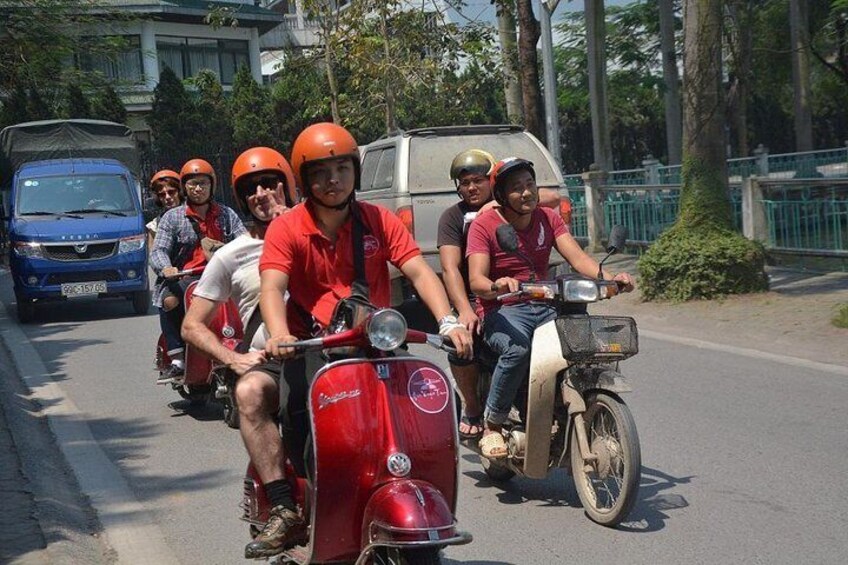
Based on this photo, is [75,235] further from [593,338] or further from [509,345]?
[593,338]

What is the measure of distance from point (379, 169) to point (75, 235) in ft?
15.5

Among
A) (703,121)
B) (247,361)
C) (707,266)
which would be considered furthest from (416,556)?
(703,121)

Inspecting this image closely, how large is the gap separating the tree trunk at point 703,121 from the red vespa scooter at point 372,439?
10.3 m

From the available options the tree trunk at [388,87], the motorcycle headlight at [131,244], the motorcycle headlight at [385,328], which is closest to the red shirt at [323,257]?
the motorcycle headlight at [385,328]

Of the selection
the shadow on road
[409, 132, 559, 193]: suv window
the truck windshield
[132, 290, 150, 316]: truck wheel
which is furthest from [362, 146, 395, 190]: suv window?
the shadow on road

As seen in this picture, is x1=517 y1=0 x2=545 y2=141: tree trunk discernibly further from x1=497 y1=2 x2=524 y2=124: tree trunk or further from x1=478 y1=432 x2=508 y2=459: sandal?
x1=478 y1=432 x2=508 y2=459: sandal

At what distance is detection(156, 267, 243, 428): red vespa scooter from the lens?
822 cm

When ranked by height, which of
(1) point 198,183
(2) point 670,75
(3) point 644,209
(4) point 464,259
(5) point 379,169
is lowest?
(4) point 464,259

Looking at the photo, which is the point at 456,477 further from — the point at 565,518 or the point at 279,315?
the point at 565,518

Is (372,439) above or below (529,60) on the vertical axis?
below

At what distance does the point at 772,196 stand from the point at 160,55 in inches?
1533

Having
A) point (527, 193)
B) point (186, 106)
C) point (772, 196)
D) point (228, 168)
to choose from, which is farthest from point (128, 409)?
point (186, 106)

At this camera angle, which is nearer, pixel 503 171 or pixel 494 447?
pixel 494 447

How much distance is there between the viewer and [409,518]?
4.03m
